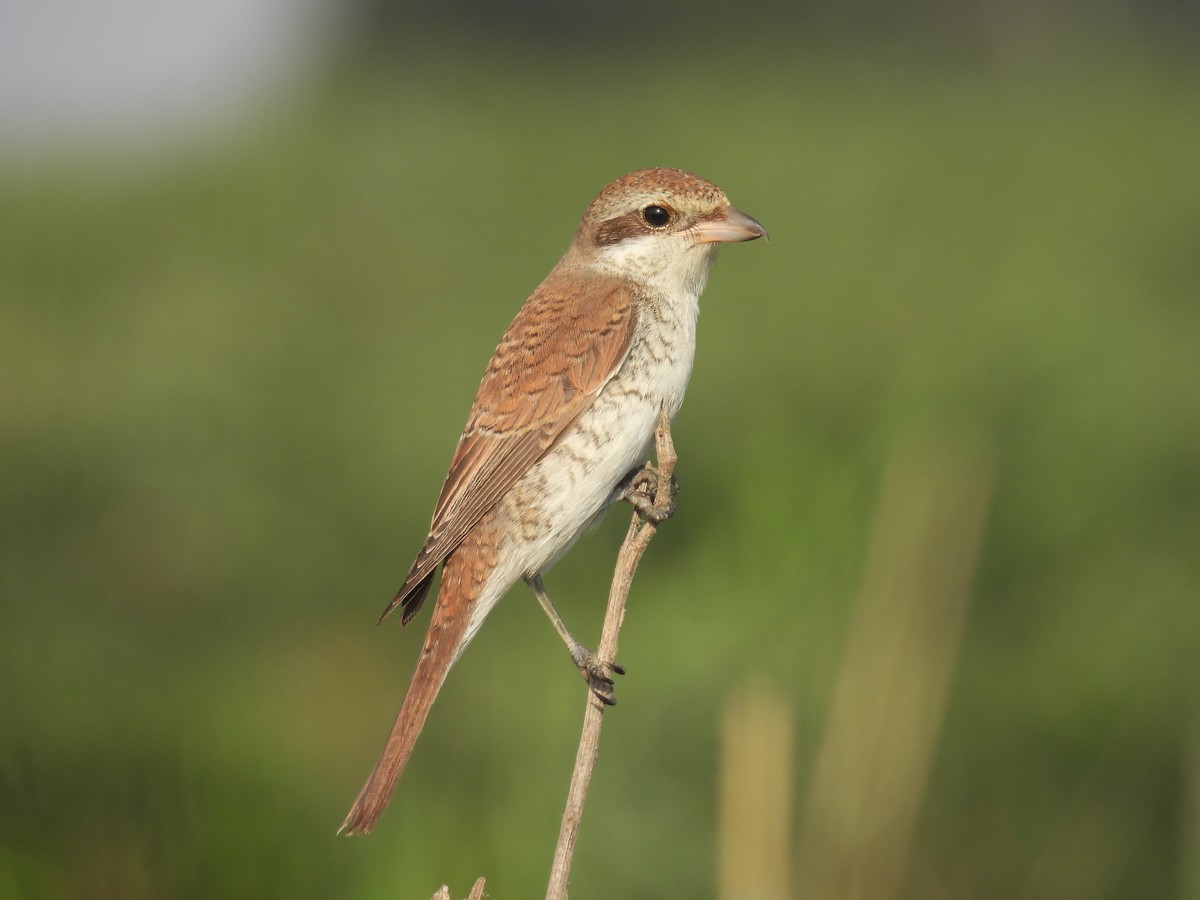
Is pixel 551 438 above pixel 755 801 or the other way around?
above

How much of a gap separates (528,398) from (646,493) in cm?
43

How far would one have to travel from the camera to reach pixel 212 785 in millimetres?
3840

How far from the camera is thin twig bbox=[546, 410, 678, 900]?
241 centimetres

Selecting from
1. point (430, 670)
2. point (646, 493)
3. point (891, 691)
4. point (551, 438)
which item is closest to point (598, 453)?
point (551, 438)

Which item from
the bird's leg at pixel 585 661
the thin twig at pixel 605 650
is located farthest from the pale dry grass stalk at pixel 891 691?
the thin twig at pixel 605 650

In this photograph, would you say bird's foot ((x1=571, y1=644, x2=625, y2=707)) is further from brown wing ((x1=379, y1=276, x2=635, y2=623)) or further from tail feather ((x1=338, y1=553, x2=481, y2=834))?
brown wing ((x1=379, y1=276, x2=635, y2=623))

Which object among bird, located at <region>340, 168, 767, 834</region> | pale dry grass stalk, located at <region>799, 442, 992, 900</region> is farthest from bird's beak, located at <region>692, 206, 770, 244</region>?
pale dry grass stalk, located at <region>799, 442, 992, 900</region>

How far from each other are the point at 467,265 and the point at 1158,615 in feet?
19.7

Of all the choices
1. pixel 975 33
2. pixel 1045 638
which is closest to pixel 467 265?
pixel 1045 638

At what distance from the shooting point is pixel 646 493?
3020 mm

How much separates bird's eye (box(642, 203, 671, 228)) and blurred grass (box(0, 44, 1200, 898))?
0.81 meters

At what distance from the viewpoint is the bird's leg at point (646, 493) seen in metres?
2.83

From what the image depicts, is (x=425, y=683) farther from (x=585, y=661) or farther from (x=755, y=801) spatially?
(x=755, y=801)

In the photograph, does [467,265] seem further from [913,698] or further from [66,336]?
[913,698]
